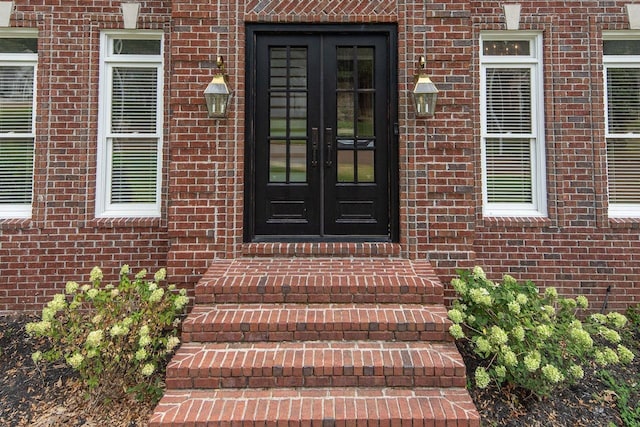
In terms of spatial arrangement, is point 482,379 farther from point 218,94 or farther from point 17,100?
point 17,100

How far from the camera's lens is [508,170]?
471cm

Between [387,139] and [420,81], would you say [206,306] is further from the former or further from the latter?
[420,81]

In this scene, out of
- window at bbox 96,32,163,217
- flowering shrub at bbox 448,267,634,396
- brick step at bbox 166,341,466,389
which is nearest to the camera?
brick step at bbox 166,341,466,389

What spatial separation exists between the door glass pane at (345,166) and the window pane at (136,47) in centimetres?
258

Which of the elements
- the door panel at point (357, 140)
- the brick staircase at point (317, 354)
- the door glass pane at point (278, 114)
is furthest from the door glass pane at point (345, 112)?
the brick staircase at point (317, 354)

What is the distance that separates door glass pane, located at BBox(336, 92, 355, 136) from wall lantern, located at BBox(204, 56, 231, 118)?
1193 millimetres

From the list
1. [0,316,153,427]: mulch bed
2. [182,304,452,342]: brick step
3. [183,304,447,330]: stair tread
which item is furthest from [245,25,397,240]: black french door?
[0,316,153,427]: mulch bed

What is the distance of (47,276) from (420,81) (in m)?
4.65

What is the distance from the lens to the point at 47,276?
14.8 ft

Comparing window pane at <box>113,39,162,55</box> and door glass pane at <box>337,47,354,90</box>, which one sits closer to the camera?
door glass pane at <box>337,47,354,90</box>

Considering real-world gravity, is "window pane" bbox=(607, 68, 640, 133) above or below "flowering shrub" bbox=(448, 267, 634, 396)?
above

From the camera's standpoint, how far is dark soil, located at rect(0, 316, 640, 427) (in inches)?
119

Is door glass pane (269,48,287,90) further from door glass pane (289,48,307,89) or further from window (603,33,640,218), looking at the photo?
window (603,33,640,218)

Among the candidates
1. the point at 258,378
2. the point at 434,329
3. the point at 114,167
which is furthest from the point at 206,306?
the point at 114,167
